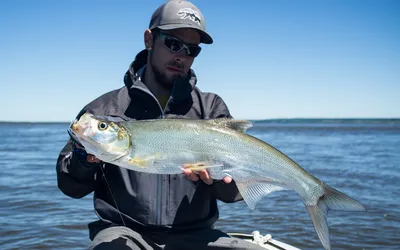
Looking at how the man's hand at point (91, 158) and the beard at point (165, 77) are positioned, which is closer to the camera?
the man's hand at point (91, 158)

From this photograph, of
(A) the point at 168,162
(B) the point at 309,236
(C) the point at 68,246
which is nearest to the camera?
(A) the point at 168,162

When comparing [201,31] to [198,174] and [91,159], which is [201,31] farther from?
[91,159]

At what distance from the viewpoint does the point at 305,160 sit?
22750 millimetres

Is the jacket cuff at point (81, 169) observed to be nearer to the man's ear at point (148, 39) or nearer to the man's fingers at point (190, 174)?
the man's fingers at point (190, 174)

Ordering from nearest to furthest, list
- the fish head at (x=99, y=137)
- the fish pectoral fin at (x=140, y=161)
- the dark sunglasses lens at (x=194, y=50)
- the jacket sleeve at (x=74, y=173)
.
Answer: the fish head at (x=99, y=137)
the fish pectoral fin at (x=140, y=161)
the jacket sleeve at (x=74, y=173)
the dark sunglasses lens at (x=194, y=50)

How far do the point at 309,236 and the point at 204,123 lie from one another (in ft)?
19.9

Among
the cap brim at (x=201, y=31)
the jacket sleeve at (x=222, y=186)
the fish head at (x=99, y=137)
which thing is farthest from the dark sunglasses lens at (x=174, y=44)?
the fish head at (x=99, y=137)

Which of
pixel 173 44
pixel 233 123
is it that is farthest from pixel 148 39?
pixel 233 123

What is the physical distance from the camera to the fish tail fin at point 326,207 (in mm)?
3600

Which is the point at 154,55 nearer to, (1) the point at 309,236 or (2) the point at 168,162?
(2) the point at 168,162

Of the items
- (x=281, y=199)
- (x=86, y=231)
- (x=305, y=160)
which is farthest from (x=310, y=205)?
(x=305, y=160)

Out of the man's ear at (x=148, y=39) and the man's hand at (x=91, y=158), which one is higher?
the man's ear at (x=148, y=39)

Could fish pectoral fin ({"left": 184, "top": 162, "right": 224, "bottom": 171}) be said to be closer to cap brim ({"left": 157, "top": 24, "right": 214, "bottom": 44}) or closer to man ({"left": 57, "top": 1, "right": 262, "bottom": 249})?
man ({"left": 57, "top": 1, "right": 262, "bottom": 249})

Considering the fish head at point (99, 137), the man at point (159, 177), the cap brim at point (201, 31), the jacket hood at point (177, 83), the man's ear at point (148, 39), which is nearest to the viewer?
the fish head at point (99, 137)
